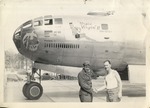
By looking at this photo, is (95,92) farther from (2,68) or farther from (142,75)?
(2,68)

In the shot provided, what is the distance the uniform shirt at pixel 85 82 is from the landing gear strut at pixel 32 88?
113 mm

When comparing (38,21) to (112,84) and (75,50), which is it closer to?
(75,50)

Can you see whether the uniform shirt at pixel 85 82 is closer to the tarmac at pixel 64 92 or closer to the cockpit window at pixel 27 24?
the tarmac at pixel 64 92

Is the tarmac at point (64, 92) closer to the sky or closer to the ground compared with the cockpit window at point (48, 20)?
closer to the ground

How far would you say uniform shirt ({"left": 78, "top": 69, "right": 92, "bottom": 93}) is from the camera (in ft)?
2.60

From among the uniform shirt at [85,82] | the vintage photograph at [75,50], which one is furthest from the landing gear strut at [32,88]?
the uniform shirt at [85,82]

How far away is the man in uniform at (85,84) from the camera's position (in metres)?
0.79

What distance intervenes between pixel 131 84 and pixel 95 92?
110 millimetres

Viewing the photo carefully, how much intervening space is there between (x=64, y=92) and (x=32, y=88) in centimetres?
9

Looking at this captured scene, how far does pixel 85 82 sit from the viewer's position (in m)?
0.79

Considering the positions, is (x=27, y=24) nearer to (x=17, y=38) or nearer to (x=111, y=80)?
(x=17, y=38)

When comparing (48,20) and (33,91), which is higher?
(48,20)

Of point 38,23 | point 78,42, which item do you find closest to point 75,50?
point 78,42

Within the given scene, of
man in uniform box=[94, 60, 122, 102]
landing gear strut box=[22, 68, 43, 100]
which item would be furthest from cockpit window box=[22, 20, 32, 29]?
man in uniform box=[94, 60, 122, 102]
